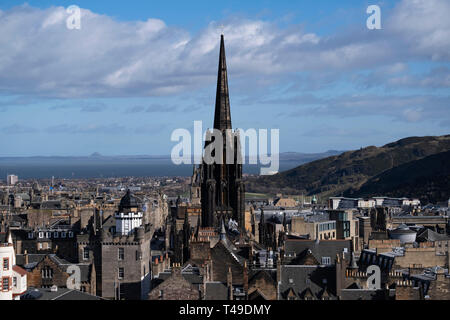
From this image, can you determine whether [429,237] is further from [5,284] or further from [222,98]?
[5,284]

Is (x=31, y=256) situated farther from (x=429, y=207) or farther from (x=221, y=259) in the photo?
(x=429, y=207)

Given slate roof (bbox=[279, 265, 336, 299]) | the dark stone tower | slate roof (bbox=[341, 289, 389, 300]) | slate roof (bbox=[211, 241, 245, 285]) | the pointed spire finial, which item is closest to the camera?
slate roof (bbox=[341, 289, 389, 300])

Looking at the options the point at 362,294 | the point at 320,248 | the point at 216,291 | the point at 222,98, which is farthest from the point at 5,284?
the point at 222,98

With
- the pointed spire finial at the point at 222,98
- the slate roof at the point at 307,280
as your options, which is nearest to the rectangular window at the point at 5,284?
the slate roof at the point at 307,280

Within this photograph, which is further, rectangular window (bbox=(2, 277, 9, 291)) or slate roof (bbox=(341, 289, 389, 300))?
slate roof (bbox=(341, 289, 389, 300))

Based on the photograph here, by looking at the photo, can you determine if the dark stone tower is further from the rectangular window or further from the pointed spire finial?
the rectangular window

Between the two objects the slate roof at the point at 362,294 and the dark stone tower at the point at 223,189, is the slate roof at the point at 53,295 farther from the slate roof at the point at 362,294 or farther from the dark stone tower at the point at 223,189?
the dark stone tower at the point at 223,189

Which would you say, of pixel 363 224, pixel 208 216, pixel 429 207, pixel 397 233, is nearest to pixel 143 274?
pixel 208 216

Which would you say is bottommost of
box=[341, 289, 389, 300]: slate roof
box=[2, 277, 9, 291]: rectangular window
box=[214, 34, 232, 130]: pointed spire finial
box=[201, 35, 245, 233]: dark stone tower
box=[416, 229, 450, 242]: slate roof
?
box=[341, 289, 389, 300]: slate roof

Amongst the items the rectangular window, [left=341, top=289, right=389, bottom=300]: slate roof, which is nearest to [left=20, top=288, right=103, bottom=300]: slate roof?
the rectangular window

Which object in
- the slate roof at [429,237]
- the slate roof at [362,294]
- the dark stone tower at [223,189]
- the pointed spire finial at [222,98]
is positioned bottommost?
the slate roof at [362,294]

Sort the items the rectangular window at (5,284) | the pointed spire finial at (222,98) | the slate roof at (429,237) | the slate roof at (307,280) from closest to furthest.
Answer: the rectangular window at (5,284), the slate roof at (307,280), the pointed spire finial at (222,98), the slate roof at (429,237)
